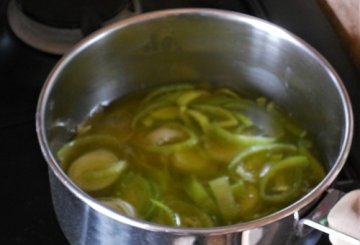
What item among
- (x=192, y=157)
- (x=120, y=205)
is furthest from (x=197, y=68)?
(x=120, y=205)

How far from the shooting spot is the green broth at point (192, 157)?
716mm

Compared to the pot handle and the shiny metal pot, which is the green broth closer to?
the shiny metal pot

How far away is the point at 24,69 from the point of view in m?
0.83

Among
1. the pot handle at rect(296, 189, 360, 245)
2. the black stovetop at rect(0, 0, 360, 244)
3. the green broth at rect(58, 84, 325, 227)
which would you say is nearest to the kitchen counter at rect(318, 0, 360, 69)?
the black stovetop at rect(0, 0, 360, 244)

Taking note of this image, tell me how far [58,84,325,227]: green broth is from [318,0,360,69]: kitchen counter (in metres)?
0.12

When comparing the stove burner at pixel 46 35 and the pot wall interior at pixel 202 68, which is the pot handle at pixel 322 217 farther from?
the stove burner at pixel 46 35

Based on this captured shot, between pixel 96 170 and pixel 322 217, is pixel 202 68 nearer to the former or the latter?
pixel 96 170

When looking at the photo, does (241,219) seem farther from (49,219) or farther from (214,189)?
(49,219)

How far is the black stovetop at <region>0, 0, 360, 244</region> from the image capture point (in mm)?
680

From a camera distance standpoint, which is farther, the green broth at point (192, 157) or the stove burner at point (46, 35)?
the stove burner at point (46, 35)

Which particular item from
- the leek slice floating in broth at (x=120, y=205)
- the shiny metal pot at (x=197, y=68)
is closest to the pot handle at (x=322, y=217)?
the shiny metal pot at (x=197, y=68)

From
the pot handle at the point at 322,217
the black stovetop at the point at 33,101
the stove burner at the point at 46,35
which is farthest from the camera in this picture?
the stove burner at the point at 46,35

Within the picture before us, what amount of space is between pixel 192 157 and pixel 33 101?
0.65 feet

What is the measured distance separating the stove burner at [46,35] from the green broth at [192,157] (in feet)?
0.32
